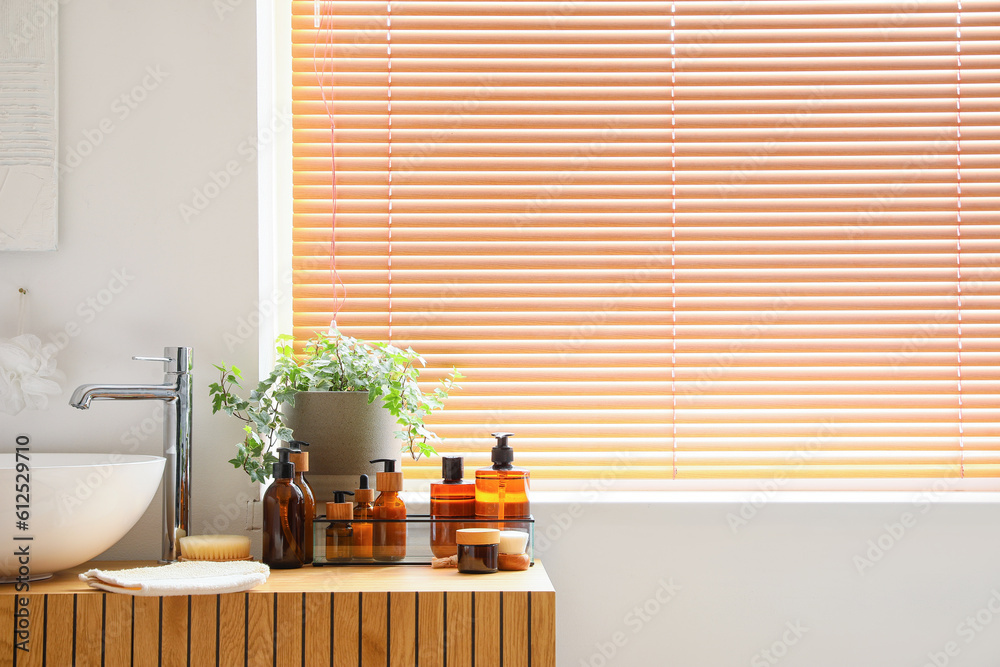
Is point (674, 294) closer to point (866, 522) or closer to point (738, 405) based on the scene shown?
point (738, 405)

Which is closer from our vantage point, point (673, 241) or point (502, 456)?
point (502, 456)

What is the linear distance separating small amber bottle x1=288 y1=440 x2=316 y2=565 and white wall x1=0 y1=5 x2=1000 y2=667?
21cm

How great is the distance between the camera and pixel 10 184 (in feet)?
4.25

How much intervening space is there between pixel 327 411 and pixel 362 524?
20cm

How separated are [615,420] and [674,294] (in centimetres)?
28

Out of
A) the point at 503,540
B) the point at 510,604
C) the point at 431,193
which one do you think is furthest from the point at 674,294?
the point at 510,604

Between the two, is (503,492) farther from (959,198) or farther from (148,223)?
(959,198)

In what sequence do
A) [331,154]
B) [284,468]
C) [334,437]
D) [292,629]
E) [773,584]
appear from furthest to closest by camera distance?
[331,154]
[773,584]
[334,437]
[284,468]
[292,629]

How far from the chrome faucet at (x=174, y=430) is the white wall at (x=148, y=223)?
91 mm

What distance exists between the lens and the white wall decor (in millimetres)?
1294

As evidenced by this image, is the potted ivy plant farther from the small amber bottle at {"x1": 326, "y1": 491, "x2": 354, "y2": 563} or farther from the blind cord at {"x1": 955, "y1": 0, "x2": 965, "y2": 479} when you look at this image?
the blind cord at {"x1": 955, "y1": 0, "x2": 965, "y2": 479}

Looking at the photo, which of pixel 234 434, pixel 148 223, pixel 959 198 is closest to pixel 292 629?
pixel 234 434

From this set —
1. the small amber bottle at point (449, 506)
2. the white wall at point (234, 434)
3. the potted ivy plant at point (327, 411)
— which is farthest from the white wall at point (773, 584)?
the potted ivy plant at point (327, 411)

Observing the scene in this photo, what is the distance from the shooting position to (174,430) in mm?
1205
